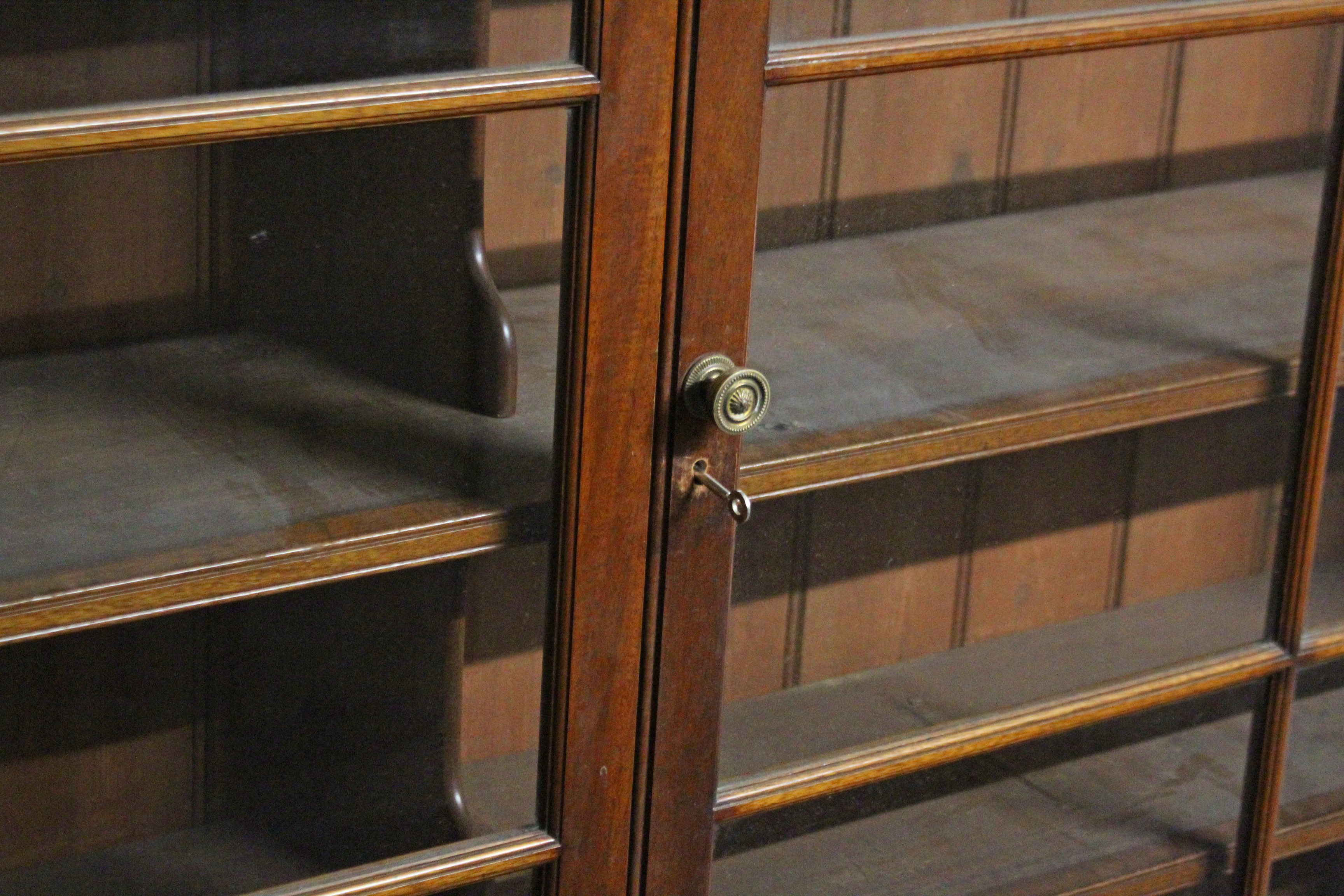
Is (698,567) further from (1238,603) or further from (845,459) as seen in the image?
(1238,603)

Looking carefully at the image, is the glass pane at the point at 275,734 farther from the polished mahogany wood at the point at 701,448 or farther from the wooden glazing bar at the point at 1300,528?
the wooden glazing bar at the point at 1300,528

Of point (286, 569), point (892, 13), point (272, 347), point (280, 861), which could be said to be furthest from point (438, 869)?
point (892, 13)

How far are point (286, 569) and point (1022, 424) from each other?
1.49 feet

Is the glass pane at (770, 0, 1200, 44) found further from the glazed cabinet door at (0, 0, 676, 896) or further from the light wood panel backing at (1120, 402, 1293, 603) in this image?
the light wood panel backing at (1120, 402, 1293, 603)

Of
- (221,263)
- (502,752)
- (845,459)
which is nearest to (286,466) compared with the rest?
(221,263)

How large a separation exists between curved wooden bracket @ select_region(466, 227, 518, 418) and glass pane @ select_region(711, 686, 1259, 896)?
31cm

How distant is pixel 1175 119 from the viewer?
113cm

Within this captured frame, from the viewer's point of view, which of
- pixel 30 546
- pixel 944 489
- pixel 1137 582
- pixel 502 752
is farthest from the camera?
pixel 1137 582

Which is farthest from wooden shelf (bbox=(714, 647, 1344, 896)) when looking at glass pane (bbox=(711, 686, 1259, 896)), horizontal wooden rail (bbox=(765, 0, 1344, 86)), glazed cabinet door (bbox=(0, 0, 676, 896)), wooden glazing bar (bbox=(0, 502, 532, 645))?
horizontal wooden rail (bbox=(765, 0, 1344, 86))

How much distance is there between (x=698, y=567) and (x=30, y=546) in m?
0.35

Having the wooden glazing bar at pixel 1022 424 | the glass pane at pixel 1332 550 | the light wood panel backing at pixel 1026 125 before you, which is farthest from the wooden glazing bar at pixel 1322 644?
the light wood panel backing at pixel 1026 125

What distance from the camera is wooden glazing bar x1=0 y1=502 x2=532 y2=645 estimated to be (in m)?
0.83

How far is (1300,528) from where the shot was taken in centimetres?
120

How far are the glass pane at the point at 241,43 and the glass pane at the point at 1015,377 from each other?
16 centimetres
